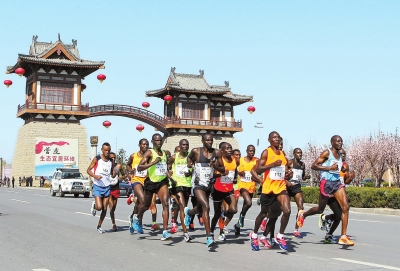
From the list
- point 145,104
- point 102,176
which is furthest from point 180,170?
point 145,104

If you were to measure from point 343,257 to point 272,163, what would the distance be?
6.20 feet

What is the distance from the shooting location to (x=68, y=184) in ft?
117

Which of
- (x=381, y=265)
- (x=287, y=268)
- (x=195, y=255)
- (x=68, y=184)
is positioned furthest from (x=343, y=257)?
(x=68, y=184)

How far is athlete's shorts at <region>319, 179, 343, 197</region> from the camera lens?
10.9m

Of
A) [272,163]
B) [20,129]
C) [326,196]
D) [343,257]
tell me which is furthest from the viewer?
[20,129]

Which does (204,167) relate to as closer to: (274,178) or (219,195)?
(219,195)

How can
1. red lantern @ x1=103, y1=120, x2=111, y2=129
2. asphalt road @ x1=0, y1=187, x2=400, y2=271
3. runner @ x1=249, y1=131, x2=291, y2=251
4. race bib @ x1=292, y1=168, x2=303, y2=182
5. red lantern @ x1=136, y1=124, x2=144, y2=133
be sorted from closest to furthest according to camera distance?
asphalt road @ x1=0, y1=187, x2=400, y2=271 → runner @ x1=249, y1=131, x2=291, y2=251 → race bib @ x1=292, y1=168, x2=303, y2=182 → red lantern @ x1=103, y1=120, x2=111, y2=129 → red lantern @ x1=136, y1=124, x2=144, y2=133

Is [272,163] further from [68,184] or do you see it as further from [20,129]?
[20,129]

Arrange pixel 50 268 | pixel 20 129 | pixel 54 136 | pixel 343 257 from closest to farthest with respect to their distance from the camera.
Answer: pixel 50 268
pixel 343 257
pixel 54 136
pixel 20 129

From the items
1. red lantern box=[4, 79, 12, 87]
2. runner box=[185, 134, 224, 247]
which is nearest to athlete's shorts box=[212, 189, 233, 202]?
runner box=[185, 134, 224, 247]

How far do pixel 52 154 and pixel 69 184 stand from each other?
28.6m

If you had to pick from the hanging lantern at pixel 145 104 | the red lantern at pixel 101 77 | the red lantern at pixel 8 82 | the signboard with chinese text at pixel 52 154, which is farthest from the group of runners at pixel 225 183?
the hanging lantern at pixel 145 104

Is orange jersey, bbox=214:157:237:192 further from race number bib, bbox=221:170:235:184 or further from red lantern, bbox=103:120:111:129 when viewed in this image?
red lantern, bbox=103:120:111:129

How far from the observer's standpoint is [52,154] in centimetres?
6325
